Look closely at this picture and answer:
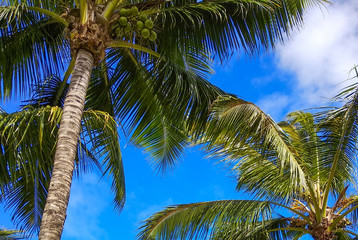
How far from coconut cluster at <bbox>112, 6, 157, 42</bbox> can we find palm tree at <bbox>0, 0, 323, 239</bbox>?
1 centimetres

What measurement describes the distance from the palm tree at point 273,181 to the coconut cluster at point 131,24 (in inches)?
66.6

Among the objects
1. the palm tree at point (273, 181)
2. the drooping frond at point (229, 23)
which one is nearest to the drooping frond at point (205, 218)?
the palm tree at point (273, 181)

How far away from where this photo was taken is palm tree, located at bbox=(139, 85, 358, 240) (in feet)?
24.3

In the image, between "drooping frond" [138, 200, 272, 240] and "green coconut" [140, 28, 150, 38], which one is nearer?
"green coconut" [140, 28, 150, 38]

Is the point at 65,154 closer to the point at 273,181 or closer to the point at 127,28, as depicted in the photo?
the point at 127,28

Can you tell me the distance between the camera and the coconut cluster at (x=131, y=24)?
649 cm

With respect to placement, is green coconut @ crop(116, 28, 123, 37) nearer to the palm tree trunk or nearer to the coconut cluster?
the coconut cluster

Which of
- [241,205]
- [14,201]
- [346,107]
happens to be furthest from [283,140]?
[14,201]

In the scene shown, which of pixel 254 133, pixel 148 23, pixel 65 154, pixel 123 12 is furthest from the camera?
pixel 254 133

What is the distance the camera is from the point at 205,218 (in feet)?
28.3

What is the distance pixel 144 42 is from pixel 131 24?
36.0 inches

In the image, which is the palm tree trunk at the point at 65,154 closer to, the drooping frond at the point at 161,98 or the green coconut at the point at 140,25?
the green coconut at the point at 140,25

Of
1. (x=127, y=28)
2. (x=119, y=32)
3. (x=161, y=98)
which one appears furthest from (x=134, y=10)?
(x=161, y=98)

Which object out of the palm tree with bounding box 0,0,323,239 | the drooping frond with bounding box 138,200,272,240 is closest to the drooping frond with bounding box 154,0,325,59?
the palm tree with bounding box 0,0,323,239
